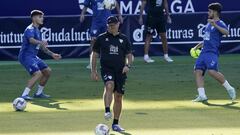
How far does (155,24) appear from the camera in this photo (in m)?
21.1

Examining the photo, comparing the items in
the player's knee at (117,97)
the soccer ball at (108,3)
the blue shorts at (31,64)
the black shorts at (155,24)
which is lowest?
the player's knee at (117,97)

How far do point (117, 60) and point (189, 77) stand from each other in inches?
270

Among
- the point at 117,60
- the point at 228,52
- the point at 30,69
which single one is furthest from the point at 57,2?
the point at 117,60

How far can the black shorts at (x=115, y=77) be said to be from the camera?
11617 millimetres

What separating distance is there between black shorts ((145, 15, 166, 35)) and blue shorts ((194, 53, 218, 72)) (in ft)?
21.7

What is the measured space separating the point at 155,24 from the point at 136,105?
7.45 m

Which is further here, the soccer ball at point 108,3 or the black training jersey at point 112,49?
the soccer ball at point 108,3

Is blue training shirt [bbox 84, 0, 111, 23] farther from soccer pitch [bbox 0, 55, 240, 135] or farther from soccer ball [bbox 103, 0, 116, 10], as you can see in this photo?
soccer pitch [bbox 0, 55, 240, 135]

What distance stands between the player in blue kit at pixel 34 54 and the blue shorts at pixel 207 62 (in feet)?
9.42

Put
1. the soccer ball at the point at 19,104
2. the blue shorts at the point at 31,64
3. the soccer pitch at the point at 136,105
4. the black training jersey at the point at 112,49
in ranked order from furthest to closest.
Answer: the blue shorts at the point at 31,64 < the soccer ball at the point at 19,104 < the black training jersey at the point at 112,49 < the soccer pitch at the point at 136,105

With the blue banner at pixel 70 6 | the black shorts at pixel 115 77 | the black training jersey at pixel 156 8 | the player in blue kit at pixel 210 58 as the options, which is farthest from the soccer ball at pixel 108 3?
the black shorts at pixel 115 77

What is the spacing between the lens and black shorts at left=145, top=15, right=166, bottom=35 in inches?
824

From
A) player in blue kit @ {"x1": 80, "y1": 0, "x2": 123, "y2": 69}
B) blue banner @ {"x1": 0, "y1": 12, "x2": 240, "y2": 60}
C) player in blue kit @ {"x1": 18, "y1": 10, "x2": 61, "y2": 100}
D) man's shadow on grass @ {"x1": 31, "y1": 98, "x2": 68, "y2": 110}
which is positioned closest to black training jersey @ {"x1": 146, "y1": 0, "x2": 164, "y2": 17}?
player in blue kit @ {"x1": 80, "y1": 0, "x2": 123, "y2": 69}

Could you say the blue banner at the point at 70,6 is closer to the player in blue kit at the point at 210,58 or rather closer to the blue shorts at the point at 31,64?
the blue shorts at the point at 31,64
